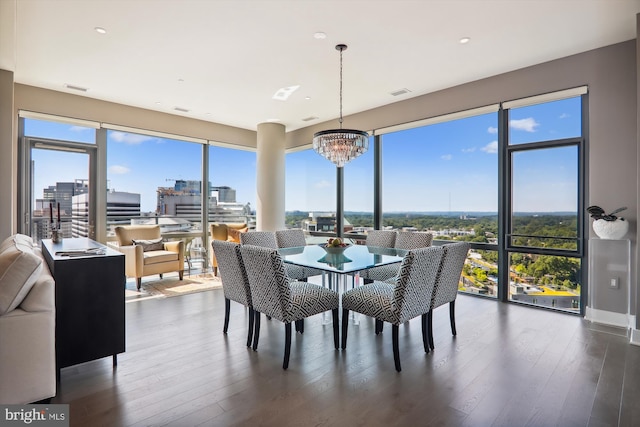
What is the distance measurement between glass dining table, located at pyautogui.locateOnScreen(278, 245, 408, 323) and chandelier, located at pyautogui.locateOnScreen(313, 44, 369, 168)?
1.05m

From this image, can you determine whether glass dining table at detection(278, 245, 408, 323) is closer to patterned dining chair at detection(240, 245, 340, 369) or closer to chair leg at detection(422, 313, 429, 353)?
patterned dining chair at detection(240, 245, 340, 369)

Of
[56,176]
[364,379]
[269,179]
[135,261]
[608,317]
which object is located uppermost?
[269,179]

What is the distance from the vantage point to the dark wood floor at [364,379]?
1914mm

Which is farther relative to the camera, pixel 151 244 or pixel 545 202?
pixel 151 244

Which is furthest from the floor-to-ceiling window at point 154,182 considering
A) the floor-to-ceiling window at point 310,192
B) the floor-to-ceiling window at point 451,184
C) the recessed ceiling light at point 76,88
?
the floor-to-ceiling window at point 451,184

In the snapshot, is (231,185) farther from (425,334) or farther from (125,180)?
(425,334)

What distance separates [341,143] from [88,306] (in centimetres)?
264

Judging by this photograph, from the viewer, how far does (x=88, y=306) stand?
7.69 feet

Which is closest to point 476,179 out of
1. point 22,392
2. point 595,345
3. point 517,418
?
point 595,345

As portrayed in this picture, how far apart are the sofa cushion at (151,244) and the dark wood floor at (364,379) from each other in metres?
2.04

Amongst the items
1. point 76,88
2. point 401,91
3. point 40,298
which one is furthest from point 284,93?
point 40,298

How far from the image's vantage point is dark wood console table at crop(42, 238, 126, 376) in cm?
225

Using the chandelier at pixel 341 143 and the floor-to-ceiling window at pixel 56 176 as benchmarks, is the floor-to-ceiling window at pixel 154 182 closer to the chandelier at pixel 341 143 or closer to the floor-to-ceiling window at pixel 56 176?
the floor-to-ceiling window at pixel 56 176

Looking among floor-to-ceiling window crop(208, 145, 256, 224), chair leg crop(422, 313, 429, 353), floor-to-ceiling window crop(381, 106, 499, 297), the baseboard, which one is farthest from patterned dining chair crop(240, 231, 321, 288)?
the baseboard
